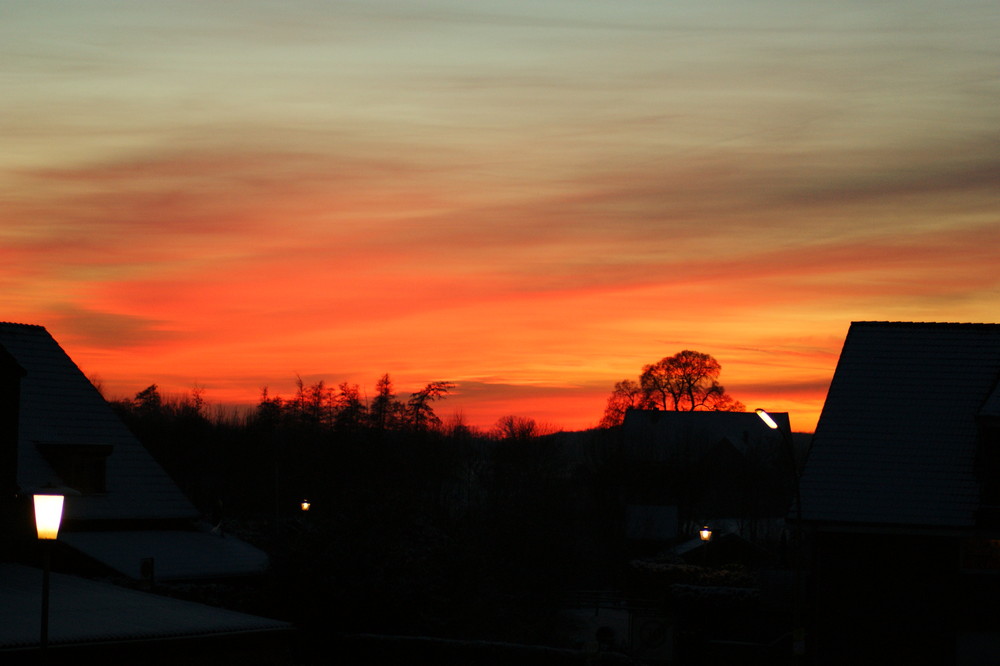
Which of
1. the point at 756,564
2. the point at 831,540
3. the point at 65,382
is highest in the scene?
the point at 65,382

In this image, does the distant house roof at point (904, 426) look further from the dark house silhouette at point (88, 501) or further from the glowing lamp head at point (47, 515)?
the glowing lamp head at point (47, 515)

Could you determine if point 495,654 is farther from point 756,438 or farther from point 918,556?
Answer: point 756,438

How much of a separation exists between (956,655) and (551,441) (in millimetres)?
59497

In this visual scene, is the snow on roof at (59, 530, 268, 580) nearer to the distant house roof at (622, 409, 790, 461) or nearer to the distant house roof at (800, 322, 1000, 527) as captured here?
the distant house roof at (800, 322, 1000, 527)

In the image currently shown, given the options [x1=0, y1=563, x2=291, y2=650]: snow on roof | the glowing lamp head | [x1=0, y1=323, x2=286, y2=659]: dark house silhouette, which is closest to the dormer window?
[x1=0, y1=323, x2=286, y2=659]: dark house silhouette

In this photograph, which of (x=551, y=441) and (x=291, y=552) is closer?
(x=291, y=552)

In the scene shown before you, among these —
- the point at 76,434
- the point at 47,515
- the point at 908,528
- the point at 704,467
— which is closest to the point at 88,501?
the point at 76,434

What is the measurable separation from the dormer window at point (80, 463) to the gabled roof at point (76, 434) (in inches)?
4.2

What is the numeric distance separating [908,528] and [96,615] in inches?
795

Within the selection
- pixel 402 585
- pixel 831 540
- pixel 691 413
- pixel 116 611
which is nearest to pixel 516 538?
pixel 402 585

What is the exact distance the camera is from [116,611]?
821 inches

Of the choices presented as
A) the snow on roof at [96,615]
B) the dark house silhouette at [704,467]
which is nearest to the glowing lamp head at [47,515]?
the snow on roof at [96,615]

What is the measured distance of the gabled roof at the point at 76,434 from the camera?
32.1 meters

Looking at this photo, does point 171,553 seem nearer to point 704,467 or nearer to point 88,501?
point 88,501
